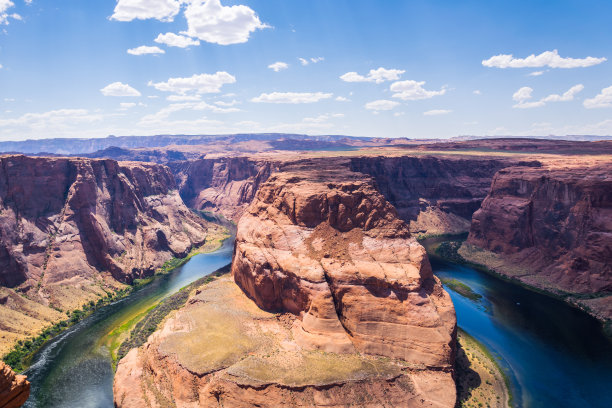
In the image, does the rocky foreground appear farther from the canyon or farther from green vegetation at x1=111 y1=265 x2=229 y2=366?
green vegetation at x1=111 y1=265 x2=229 y2=366

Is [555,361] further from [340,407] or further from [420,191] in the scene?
[420,191]

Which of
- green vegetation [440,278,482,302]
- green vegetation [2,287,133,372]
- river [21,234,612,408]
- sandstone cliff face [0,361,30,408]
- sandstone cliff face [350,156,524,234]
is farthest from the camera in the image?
sandstone cliff face [350,156,524,234]

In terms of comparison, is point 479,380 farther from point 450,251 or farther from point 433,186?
point 433,186

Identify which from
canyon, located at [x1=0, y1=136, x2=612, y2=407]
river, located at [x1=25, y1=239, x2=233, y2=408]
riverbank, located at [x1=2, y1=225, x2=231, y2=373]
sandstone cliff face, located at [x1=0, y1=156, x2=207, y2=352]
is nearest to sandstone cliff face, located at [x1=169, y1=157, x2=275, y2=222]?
canyon, located at [x1=0, y1=136, x2=612, y2=407]

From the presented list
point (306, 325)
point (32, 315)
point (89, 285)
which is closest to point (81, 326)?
point (32, 315)

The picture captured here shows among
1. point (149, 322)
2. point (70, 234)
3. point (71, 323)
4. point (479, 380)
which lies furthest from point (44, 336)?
point (479, 380)

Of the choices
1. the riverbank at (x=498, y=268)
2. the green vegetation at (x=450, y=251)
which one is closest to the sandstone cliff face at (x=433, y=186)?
the riverbank at (x=498, y=268)

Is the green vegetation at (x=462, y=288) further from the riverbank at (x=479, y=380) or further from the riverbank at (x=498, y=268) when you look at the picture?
the riverbank at (x=479, y=380)
